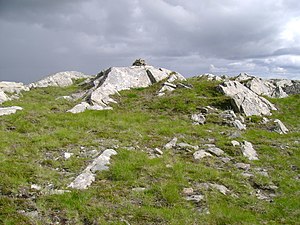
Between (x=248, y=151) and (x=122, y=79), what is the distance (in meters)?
28.0

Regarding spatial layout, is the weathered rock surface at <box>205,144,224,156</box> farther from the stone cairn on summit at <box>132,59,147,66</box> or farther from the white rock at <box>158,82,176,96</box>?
the stone cairn on summit at <box>132,59,147,66</box>

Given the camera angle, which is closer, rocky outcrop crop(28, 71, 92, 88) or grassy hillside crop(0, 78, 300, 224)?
grassy hillside crop(0, 78, 300, 224)

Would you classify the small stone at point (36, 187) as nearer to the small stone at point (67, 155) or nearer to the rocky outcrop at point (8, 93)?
the small stone at point (67, 155)

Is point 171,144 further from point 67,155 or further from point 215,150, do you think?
point 67,155

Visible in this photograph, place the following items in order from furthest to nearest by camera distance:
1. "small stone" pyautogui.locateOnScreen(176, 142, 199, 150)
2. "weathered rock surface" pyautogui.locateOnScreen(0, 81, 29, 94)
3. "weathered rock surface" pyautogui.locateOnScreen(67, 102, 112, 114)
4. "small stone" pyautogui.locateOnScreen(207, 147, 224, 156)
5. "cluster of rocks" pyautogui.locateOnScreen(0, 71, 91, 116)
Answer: "weathered rock surface" pyautogui.locateOnScreen(0, 81, 29, 94), "cluster of rocks" pyautogui.locateOnScreen(0, 71, 91, 116), "weathered rock surface" pyautogui.locateOnScreen(67, 102, 112, 114), "small stone" pyautogui.locateOnScreen(176, 142, 199, 150), "small stone" pyautogui.locateOnScreen(207, 147, 224, 156)

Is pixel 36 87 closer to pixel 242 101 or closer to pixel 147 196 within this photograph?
pixel 242 101

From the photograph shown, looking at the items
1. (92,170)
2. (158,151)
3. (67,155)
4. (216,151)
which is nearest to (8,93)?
(67,155)

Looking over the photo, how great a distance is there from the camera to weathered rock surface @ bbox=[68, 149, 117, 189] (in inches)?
559

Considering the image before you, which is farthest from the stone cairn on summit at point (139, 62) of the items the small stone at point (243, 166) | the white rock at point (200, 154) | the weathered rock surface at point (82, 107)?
the small stone at point (243, 166)

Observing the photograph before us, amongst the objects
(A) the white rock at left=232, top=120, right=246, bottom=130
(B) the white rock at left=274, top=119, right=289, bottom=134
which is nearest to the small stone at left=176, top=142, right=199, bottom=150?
(A) the white rock at left=232, top=120, right=246, bottom=130

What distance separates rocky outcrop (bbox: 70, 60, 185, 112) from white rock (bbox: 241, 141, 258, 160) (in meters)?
17.6

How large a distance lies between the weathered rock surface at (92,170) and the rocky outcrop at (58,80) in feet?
119

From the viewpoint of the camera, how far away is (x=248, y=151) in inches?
819

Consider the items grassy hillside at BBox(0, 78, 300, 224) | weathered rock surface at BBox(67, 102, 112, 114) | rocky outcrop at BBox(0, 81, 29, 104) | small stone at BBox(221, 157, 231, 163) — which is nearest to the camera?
grassy hillside at BBox(0, 78, 300, 224)
